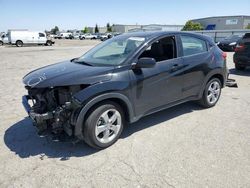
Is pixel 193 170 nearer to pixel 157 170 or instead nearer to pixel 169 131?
pixel 157 170

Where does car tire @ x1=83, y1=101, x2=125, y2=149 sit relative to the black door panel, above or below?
below

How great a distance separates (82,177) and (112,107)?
109 centimetres

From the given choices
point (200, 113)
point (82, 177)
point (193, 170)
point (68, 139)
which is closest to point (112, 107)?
point (68, 139)

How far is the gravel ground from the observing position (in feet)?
9.32

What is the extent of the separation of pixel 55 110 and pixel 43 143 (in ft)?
2.78

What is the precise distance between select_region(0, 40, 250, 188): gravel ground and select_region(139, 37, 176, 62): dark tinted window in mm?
1240

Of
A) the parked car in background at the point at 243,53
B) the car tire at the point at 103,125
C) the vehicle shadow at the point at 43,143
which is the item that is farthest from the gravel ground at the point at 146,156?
the parked car in background at the point at 243,53

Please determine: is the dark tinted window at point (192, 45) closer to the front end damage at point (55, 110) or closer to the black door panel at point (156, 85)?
the black door panel at point (156, 85)

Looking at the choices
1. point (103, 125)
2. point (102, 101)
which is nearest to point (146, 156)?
point (103, 125)

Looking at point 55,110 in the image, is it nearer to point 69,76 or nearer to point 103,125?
point 69,76

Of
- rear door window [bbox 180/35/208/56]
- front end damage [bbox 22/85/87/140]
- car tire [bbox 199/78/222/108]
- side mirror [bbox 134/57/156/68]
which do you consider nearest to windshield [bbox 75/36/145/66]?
side mirror [bbox 134/57/156/68]

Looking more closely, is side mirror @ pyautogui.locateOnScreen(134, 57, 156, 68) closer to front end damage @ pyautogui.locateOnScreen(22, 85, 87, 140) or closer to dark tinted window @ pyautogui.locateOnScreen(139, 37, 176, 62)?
dark tinted window @ pyautogui.locateOnScreen(139, 37, 176, 62)

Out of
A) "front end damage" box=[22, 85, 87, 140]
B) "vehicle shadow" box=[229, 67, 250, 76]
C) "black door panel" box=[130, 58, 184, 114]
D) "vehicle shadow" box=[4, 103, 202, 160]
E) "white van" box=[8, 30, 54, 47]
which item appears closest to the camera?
"front end damage" box=[22, 85, 87, 140]

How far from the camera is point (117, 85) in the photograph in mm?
3469
